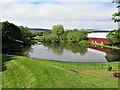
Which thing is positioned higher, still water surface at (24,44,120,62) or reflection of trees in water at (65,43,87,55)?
reflection of trees in water at (65,43,87,55)

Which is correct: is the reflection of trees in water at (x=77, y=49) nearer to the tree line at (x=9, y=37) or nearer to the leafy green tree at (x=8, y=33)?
the tree line at (x=9, y=37)

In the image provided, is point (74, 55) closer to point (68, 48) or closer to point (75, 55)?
point (75, 55)

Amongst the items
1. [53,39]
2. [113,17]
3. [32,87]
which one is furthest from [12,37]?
[32,87]

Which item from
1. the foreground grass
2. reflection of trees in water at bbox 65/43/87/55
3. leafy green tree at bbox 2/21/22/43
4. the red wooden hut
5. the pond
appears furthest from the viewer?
the red wooden hut

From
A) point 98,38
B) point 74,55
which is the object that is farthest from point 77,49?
point 98,38

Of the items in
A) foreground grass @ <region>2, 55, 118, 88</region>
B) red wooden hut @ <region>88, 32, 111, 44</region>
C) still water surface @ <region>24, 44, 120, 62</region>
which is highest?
red wooden hut @ <region>88, 32, 111, 44</region>

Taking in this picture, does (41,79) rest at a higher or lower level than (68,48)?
higher

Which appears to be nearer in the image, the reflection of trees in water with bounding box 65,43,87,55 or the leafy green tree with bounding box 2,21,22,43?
the reflection of trees in water with bounding box 65,43,87,55

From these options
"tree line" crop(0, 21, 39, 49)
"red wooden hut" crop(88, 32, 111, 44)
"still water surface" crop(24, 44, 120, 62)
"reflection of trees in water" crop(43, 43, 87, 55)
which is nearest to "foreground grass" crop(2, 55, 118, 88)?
"still water surface" crop(24, 44, 120, 62)

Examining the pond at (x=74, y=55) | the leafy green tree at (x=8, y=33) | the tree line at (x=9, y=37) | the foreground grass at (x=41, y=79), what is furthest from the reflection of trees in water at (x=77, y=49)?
the foreground grass at (x=41, y=79)

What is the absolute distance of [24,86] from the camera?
22.4 meters

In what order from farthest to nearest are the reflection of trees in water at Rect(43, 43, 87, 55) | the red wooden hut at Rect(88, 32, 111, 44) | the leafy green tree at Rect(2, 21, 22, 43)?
1. the red wooden hut at Rect(88, 32, 111, 44)
2. the leafy green tree at Rect(2, 21, 22, 43)
3. the reflection of trees in water at Rect(43, 43, 87, 55)

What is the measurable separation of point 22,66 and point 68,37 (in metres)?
169

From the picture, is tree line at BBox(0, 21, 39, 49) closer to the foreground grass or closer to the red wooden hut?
the red wooden hut
